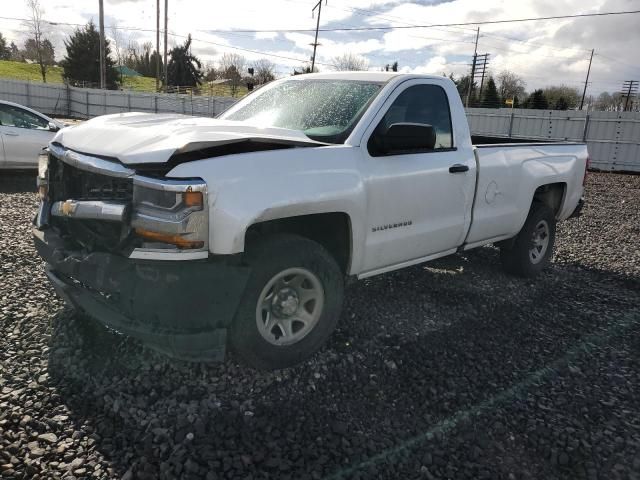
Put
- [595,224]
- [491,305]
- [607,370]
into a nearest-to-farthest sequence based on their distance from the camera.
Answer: [607,370] < [491,305] < [595,224]

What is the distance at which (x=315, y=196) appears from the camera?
9.87 feet

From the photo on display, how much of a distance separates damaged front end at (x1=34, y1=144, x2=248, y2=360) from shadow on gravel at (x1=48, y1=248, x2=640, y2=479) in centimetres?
41

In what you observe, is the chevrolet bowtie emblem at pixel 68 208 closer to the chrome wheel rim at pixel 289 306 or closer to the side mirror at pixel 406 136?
the chrome wheel rim at pixel 289 306

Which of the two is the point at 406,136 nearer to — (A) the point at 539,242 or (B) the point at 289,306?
(B) the point at 289,306

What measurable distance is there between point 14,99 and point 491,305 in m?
41.0

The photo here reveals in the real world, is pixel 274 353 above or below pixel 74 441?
above

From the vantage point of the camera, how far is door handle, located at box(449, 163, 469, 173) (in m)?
4.02

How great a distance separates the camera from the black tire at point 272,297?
9.39ft

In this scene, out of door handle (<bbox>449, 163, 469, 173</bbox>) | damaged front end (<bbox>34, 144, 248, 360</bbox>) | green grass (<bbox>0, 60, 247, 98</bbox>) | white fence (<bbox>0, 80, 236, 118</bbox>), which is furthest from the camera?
green grass (<bbox>0, 60, 247, 98</bbox>)

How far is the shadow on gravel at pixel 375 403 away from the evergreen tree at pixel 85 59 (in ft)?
176

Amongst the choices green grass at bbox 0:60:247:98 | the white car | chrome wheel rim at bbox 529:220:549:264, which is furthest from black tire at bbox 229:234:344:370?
green grass at bbox 0:60:247:98

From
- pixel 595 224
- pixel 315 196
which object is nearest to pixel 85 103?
pixel 595 224

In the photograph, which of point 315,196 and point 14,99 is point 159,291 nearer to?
point 315,196

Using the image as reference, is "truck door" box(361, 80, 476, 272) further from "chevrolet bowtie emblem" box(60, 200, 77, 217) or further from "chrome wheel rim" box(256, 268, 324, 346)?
"chevrolet bowtie emblem" box(60, 200, 77, 217)
